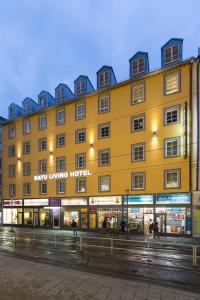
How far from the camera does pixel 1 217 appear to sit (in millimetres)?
47406

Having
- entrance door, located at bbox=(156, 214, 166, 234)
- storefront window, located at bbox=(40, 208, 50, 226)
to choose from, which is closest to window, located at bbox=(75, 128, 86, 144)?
storefront window, located at bbox=(40, 208, 50, 226)

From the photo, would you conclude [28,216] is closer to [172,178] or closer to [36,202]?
[36,202]

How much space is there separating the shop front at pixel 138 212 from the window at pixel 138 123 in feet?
25.2

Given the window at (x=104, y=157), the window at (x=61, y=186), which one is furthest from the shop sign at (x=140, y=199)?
the window at (x=61, y=186)

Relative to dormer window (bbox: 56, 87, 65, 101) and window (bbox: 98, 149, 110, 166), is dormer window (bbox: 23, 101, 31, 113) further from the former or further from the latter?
window (bbox: 98, 149, 110, 166)

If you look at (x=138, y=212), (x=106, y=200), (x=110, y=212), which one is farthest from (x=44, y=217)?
(x=138, y=212)

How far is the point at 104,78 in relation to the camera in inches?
1522

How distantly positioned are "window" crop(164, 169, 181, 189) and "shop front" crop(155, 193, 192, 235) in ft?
3.27

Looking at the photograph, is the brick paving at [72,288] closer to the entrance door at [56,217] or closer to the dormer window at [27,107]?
the entrance door at [56,217]

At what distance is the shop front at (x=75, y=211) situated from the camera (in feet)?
125

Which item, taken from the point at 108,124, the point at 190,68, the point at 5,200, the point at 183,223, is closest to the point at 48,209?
the point at 5,200

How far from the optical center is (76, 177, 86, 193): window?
38.2 m

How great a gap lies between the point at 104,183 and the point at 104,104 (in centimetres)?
978

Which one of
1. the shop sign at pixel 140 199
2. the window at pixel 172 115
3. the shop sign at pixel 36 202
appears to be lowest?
the shop sign at pixel 36 202
